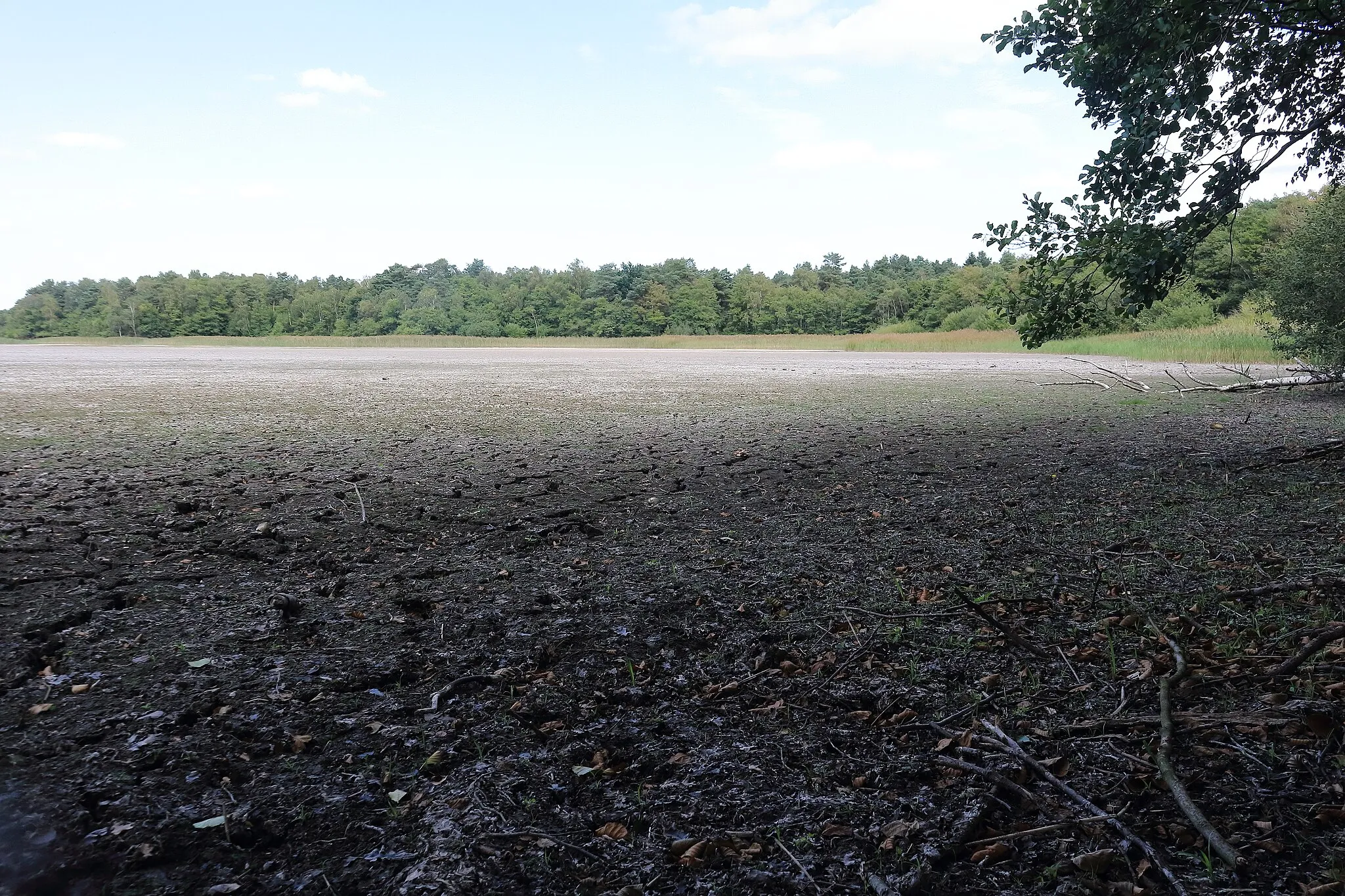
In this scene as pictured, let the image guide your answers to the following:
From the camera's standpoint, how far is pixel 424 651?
10.5ft

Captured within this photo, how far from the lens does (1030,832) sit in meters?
1.97

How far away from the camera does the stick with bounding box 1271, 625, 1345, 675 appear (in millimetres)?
2621

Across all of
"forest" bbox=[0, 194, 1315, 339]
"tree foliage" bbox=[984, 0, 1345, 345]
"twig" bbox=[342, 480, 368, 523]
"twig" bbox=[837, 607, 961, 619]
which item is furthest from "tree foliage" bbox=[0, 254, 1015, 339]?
"twig" bbox=[837, 607, 961, 619]

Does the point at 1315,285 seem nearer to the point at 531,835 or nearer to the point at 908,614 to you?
the point at 908,614

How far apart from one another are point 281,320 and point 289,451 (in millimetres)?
99069

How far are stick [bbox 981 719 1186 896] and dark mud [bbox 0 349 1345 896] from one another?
0.12ft

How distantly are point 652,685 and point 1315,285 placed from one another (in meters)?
15.1

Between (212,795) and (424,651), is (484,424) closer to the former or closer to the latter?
(424,651)

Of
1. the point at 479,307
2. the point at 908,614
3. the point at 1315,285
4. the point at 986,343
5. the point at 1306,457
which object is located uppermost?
the point at 479,307

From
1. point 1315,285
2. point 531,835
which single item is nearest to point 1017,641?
point 531,835

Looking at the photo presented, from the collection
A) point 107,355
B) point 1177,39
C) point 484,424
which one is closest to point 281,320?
point 107,355

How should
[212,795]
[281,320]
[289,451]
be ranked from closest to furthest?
[212,795] → [289,451] → [281,320]

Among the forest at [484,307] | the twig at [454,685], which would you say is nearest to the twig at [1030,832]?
the twig at [454,685]

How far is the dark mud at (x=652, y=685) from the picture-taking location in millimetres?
1950
